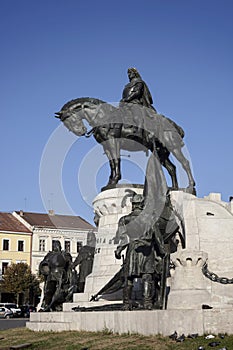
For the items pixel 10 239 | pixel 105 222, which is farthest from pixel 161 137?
pixel 10 239

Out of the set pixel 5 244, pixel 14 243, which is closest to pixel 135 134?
pixel 5 244

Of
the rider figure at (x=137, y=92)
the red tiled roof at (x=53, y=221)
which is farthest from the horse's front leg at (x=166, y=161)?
the red tiled roof at (x=53, y=221)

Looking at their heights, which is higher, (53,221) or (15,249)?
(53,221)

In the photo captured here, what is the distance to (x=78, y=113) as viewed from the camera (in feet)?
73.2

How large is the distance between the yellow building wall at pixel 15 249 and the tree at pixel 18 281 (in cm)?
656

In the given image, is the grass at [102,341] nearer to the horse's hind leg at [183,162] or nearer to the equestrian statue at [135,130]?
the equestrian statue at [135,130]

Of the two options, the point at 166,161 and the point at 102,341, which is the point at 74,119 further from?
the point at 102,341

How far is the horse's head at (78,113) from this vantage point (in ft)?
72.6

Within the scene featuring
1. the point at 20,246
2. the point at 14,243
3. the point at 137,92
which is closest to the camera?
the point at 137,92

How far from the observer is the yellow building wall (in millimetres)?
65625

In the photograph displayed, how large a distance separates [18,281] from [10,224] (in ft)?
37.2

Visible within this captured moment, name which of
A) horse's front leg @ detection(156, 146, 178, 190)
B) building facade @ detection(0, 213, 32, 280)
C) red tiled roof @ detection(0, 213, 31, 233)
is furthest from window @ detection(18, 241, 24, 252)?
horse's front leg @ detection(156, 146, 178, 190)

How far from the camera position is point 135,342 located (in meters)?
12.2

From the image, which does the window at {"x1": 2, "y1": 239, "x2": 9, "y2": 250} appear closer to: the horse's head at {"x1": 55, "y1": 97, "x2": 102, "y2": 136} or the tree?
the tree
